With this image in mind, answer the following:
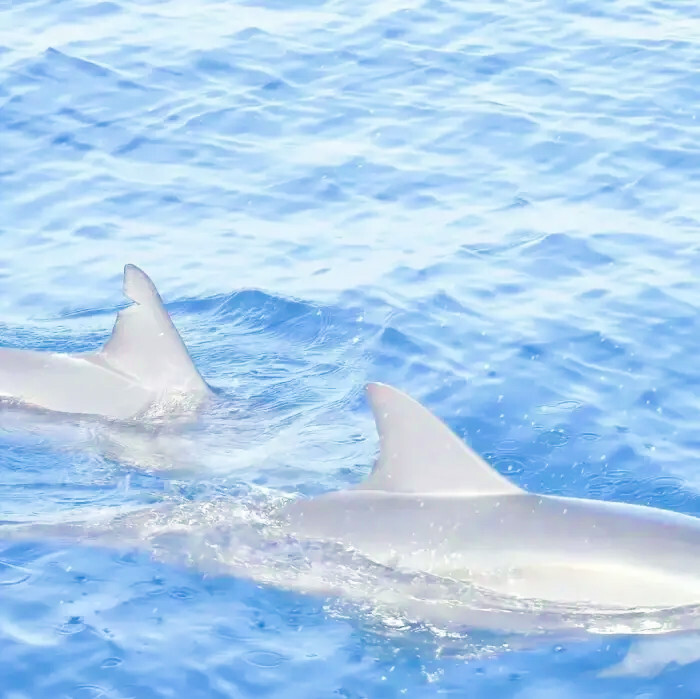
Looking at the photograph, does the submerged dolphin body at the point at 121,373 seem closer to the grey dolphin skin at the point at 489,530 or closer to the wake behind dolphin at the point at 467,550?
the wake behind dolphin at the point at 467,550

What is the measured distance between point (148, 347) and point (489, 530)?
4.02 metres

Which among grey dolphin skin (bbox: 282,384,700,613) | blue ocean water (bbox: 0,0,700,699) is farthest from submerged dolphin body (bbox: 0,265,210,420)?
grey dolphin skin (bbox: 282,384,700,613)

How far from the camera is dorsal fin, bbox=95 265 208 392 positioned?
37.3ft

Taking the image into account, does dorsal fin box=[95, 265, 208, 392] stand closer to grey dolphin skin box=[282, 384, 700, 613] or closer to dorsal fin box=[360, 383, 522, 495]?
grey dolphin skin box=[282, 384, 700, 613]

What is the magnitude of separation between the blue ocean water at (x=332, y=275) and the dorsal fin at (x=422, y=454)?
3.15 ft

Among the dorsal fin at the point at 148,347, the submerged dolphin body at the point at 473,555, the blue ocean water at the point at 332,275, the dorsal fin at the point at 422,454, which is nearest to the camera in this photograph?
the submerged dolphin body at the point at 473,555

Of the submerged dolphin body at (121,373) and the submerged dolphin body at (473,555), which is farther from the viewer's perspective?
the submerged dolphin body at (121,373)

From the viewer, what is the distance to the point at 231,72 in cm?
1978

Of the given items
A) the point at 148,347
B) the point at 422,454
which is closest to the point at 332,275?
the point at 148,347

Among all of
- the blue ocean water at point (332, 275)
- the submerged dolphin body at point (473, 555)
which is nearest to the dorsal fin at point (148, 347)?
the blue ocean water at point (332, 275)

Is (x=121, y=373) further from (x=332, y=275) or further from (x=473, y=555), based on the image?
(x=473, y=555)

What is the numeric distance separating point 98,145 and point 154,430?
7303 millimetres

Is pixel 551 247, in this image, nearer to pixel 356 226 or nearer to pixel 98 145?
pixel 356 226

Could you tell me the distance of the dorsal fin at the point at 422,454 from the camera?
346 inches
